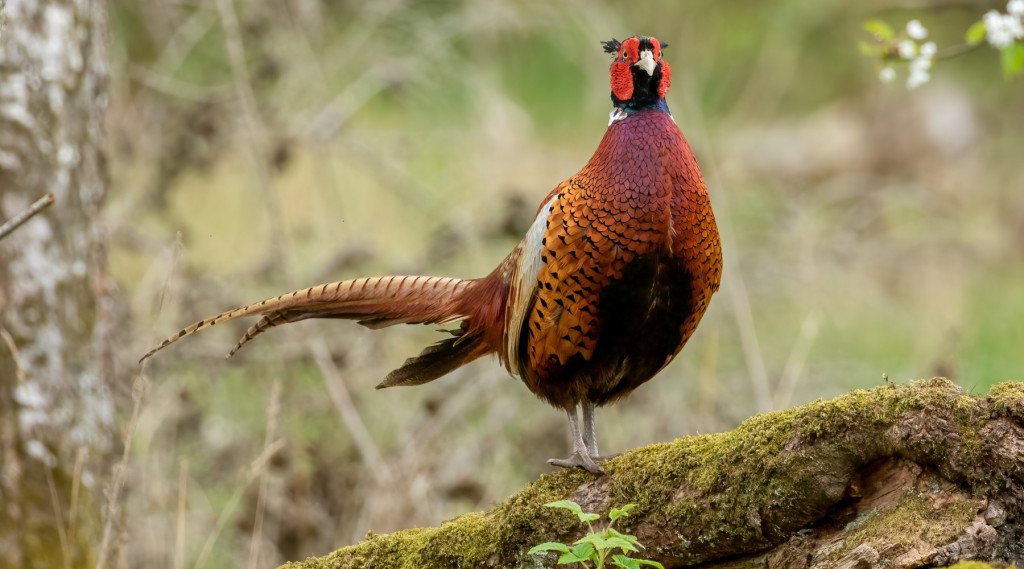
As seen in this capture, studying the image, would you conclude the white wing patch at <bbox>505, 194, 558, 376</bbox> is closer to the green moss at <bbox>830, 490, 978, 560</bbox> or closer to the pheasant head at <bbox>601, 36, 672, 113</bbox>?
the pheasant head at <bbox>601, 36, 672, 113</bbox>

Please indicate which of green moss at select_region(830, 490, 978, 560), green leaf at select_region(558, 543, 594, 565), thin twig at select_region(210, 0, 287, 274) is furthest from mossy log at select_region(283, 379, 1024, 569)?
thin twig at select_region(210, 0, 287, 274)

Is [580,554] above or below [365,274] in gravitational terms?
below

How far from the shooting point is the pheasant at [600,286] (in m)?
3.44

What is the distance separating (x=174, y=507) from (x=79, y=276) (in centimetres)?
238

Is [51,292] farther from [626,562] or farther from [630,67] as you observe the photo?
[626,562]

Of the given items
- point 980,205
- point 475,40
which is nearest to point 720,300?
point 475,40

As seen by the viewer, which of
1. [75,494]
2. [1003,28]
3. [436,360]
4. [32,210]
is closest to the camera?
[32,210]

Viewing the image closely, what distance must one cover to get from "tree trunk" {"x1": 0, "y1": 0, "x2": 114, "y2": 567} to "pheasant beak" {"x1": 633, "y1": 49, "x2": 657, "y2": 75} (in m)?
2.38

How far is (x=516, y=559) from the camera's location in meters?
3.18

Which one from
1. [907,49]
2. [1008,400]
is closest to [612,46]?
[907,49]

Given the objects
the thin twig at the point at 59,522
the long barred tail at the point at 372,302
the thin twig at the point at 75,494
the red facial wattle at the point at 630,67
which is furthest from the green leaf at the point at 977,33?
the thin twig at the point at 59,522

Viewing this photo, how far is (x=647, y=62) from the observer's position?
3.68m

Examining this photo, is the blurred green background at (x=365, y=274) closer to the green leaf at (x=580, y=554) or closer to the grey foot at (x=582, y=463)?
the grey foot at (x=582, y=463)

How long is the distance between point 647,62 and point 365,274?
164 inches
